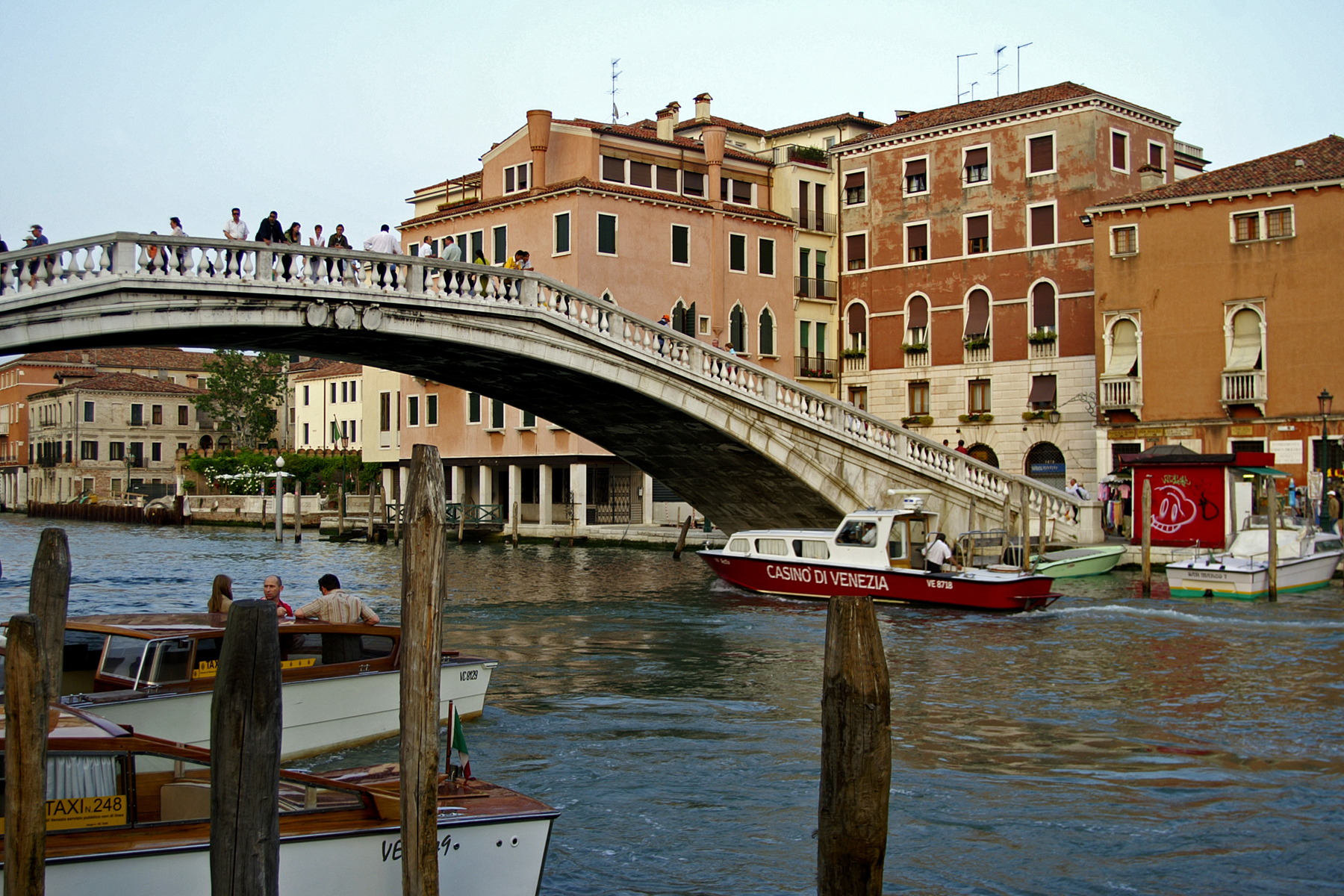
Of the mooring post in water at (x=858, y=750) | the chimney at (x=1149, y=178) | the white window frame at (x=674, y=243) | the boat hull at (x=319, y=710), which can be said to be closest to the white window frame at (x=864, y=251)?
the white window frame at (x=674, y=243)

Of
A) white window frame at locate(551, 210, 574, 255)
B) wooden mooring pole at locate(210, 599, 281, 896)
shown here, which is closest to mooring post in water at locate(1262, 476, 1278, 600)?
wooden mooring pole at locate(210, 599, 281, 896)

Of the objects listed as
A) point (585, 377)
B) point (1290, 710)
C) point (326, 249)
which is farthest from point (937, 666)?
point (326, 249)

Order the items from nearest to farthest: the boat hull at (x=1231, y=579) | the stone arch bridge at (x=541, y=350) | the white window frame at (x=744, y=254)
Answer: the stone arch bridge at (x=541, y=350) → the boat hull at (x=1231, y=579) → the white window frame at (x=744, y=254)

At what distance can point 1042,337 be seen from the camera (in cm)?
2961

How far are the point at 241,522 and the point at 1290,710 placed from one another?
135 ft

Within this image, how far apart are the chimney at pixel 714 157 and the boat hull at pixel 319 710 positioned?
73.4 feet

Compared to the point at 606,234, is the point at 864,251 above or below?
above

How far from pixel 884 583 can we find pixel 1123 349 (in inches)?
489

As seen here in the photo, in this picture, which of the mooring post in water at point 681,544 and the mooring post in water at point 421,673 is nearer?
the mooring post in water at point 421,673

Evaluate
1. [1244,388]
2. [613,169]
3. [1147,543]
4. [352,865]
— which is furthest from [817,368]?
[352,865]

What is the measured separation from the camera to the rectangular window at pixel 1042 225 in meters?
29.9

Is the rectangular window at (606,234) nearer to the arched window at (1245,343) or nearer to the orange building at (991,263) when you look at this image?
the orange building at (991,263)

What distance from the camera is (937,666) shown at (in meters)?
12.7

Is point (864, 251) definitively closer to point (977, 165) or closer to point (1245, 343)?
point (977, 165)
